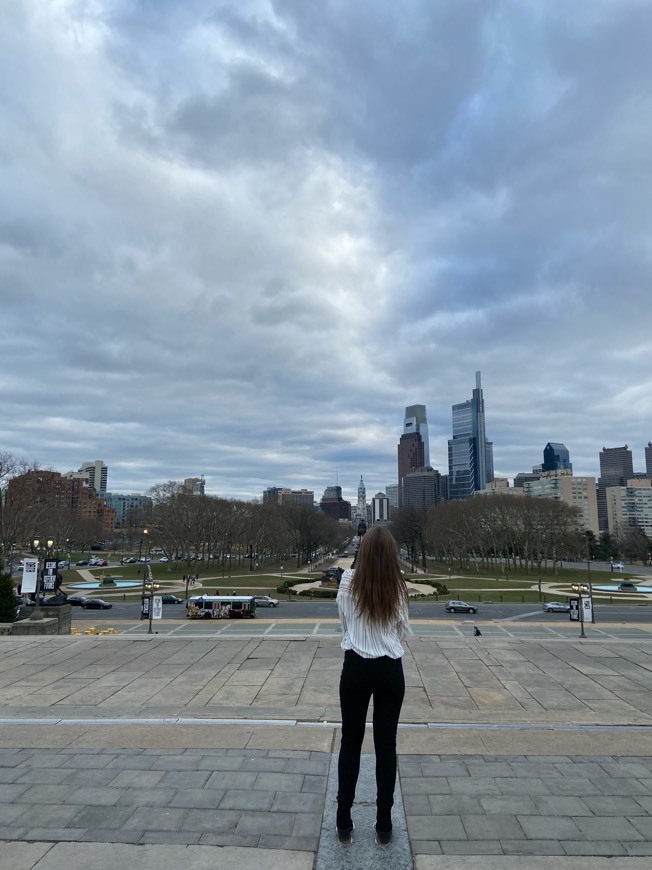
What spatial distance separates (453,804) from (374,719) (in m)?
1.28

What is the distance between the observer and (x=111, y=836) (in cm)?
348

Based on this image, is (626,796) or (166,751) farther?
(166,751)

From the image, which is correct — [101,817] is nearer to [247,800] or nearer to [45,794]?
[45,794]

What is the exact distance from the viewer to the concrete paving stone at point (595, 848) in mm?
3307

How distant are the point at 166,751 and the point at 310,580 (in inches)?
2422

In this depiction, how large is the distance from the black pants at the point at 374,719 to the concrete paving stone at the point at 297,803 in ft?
1.90

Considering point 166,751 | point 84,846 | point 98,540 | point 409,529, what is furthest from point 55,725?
point 98,540

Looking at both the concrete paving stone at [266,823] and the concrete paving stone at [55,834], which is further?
the concrete paving stone at [266,823]

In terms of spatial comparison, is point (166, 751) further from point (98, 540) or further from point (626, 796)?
point (98, 540)

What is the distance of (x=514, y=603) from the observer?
46438 mm

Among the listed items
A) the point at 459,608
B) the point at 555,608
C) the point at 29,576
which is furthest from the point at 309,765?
the point at 555,608

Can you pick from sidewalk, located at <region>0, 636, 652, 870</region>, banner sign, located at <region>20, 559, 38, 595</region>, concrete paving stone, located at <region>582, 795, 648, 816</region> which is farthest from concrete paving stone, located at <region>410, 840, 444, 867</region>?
banner sign, located at <region>20, 559, 38, 595</region>

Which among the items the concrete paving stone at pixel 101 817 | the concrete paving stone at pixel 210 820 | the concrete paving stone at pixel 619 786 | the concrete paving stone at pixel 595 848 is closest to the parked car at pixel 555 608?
the concrete paving stone at pixel 619 786

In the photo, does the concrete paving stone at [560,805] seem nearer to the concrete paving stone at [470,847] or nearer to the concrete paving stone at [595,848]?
the concrete paving stone at [595,848]
